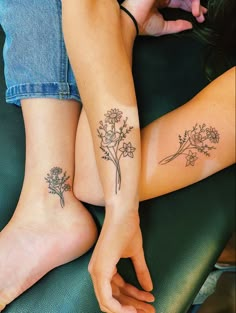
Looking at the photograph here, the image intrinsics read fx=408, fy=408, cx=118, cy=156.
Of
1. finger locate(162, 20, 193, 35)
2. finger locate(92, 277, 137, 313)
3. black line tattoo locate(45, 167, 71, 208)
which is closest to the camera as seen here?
finger locate(92, 277, 137, 313)

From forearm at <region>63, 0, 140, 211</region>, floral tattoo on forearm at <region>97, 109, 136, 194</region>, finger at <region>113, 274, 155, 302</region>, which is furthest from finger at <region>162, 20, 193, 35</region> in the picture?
finger at <region>113, 274, 155, 302</region>

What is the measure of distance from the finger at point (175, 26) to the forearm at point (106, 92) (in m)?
0.21

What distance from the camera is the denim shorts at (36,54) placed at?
0.79 meters

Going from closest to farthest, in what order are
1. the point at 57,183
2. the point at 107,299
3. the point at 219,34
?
the point at 107,299, the point at 57,183, the point at 219,34

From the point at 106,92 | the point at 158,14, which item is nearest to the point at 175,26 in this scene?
the point at 158,14

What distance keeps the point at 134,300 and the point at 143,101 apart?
382 millimetres

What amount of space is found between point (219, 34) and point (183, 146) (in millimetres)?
318

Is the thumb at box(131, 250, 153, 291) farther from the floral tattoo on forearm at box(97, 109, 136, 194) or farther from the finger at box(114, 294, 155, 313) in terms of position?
the floral tattoo on forearm at box(97, 109, 136, 194)

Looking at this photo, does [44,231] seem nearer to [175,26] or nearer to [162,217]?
[162,217]

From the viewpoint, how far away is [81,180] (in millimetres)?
760

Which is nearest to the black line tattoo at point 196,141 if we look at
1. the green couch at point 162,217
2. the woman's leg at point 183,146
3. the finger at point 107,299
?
the woman's leg at point 183,146

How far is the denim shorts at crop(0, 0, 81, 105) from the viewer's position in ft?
2.58

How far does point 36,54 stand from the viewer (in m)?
0.80

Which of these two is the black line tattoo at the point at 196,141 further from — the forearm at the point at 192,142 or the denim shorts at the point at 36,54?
the denim shorts at the point at 36,54
